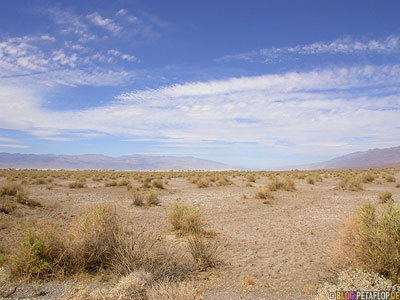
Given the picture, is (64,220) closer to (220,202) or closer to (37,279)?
(37,279)

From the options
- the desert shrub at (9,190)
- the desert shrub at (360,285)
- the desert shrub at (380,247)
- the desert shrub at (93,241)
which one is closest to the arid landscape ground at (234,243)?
the desert shrub at (93,241)

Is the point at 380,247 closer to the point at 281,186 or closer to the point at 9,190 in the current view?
the point at 9,190

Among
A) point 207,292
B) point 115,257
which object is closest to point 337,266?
point 207,292

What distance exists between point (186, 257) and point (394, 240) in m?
4.97

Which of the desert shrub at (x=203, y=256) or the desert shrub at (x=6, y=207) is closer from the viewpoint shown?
the desert shrub at (x=203, y=256)

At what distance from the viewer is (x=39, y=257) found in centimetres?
582

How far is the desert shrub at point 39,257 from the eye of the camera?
18.5 feet

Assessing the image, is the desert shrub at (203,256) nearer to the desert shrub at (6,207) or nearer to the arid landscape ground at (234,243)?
the arid landscape ground at (234,243)

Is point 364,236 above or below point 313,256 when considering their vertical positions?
above

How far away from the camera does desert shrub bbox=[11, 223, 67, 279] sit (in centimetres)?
565

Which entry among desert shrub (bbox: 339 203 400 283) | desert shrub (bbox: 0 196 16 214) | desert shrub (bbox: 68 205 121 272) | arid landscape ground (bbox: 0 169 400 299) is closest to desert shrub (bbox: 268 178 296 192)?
arid landscape ground (bbox: 0 169 400 299)

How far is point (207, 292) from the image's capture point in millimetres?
5383

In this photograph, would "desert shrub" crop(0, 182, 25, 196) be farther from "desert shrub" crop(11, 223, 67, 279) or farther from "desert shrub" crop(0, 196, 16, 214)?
"desert shrub" crop(11, 223, 67, 279)

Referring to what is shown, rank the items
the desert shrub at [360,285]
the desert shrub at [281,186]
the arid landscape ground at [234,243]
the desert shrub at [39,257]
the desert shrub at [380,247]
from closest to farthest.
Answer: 1. the desert shrub at [360,285]
2. the desert shrub at [380,247]
3. the arid landscape ground at [234,243]
4. the desert shrub at [39,257]
5. the desert shrub at [281,186]
